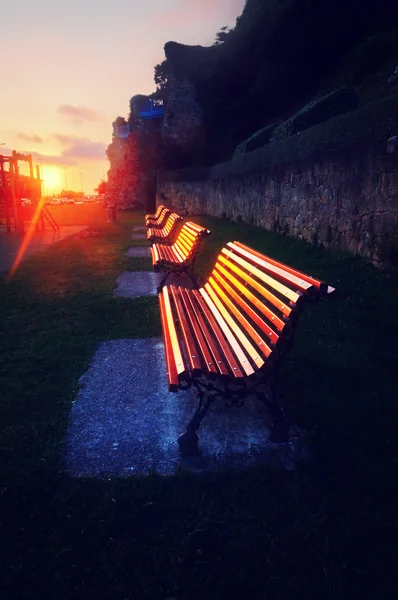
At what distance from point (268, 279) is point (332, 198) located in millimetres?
4439

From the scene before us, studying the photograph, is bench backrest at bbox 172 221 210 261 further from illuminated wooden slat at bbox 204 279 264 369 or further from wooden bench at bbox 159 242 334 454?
wooden bench at bbox 159 242 334 454

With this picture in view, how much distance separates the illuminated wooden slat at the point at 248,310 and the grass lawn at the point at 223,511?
0.80 meters

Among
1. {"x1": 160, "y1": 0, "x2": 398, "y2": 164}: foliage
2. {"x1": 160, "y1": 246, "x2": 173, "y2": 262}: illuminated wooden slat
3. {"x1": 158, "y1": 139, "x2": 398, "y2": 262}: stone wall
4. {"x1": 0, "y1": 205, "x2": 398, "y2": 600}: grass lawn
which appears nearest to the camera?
{"x1": 0, "y1": 205, "x2": 398, "y2": 600}: grass lawn

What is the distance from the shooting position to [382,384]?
329 cm

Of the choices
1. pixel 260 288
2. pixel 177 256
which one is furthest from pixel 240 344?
pixel 177 256

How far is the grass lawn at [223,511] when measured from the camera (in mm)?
1840

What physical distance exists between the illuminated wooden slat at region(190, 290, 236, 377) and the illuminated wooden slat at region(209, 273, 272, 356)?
7.3 inches

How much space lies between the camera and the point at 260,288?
9.87 ft

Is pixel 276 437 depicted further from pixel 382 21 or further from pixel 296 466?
pixel 382 21

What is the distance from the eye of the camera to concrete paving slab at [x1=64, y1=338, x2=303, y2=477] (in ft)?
8.39

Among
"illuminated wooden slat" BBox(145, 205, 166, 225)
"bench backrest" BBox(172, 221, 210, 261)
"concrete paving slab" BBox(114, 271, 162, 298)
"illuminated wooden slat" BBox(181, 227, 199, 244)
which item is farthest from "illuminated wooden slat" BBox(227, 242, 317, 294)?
"illuminated wooden slat" BBox(145, 205, 166, 225)

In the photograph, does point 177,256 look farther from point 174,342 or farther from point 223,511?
point 223,511

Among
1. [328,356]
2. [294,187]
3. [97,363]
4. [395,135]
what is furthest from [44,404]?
[294,187]

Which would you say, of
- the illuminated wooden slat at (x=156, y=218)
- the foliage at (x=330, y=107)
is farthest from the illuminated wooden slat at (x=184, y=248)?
the illuminated wooden slat at (x=156, y=218)
